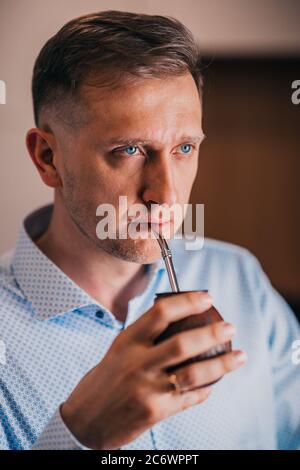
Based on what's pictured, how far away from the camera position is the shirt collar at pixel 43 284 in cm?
91

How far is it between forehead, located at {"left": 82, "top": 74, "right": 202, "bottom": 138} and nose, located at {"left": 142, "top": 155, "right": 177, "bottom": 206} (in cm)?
4

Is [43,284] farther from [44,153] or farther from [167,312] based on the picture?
[167,312]

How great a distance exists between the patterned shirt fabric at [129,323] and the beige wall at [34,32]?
83 mm

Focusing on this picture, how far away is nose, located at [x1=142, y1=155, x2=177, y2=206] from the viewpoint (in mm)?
795

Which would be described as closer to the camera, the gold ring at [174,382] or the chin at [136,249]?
the gold ring at [174,382]

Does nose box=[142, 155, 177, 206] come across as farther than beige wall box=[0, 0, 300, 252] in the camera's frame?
No

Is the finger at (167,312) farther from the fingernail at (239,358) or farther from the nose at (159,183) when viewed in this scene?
the nose at (159,183)

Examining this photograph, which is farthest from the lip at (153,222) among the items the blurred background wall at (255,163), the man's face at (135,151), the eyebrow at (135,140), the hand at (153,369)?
the blurred background wall at (255,163)

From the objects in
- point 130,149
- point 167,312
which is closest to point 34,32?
point 130,149

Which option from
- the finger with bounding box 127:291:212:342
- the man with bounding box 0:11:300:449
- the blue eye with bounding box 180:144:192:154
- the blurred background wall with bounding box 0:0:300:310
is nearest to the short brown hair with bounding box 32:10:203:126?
the man with bounding box 0:11:300:449

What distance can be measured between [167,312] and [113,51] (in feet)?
1.36

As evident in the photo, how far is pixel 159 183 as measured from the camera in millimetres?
801

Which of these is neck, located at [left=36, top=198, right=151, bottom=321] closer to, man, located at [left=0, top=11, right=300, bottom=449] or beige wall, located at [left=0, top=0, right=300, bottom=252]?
man, located at [left=0, top=11, right=300, bottom=449]
